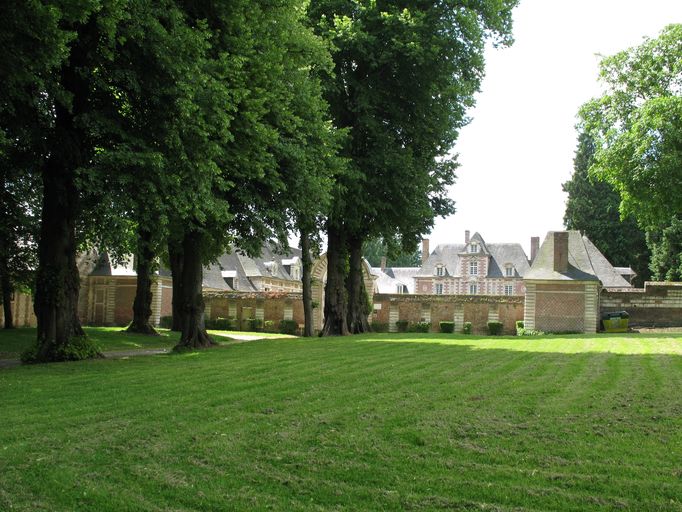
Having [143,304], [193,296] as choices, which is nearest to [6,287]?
[143,304]

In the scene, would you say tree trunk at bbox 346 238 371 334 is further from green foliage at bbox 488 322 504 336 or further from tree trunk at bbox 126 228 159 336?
green foliage at bbox 488 322 504 336

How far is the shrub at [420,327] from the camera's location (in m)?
42.3

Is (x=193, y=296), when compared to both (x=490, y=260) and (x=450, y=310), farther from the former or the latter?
(x=490, y=260)

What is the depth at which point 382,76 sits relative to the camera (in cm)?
2609

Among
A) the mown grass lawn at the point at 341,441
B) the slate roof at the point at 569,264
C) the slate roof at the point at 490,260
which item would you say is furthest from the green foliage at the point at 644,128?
the slate roof at the point at 490,260

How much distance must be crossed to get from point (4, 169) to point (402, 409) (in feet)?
40.4

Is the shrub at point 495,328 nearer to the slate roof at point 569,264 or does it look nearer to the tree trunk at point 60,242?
the slate roof at point 569,264

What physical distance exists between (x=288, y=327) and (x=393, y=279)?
131 ft

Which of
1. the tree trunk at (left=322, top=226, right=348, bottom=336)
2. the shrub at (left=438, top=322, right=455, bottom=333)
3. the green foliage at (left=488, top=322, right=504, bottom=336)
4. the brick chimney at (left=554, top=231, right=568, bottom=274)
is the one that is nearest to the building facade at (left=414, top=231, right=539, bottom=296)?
the shrub at (left=438, top=322, right=455, bottom=333)

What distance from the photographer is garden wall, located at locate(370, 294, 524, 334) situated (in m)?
42.1

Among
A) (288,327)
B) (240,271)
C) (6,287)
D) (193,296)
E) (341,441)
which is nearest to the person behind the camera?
(341,441)

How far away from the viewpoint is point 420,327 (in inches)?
1670

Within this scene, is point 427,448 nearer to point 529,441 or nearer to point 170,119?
point 529,441

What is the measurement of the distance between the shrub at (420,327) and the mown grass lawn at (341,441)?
30504mm
